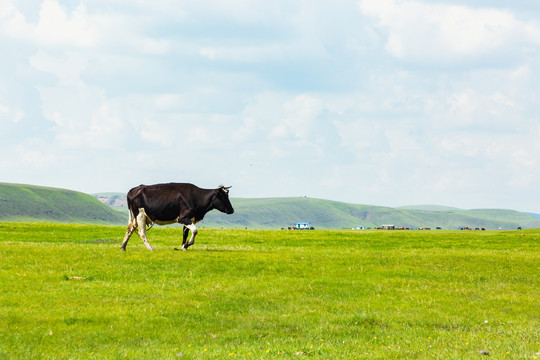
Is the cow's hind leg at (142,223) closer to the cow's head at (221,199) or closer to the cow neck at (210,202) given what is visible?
the cow neck at (210,202)

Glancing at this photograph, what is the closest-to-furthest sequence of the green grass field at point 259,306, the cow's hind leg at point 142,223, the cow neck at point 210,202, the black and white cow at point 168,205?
1. the green grass field at point 259,306
2. the black and white cow at point 168,205
3. the cow's hind leg at point 142,223
4. the cow neck at point 210,202

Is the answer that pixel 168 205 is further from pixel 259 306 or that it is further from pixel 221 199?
pixel 259 306

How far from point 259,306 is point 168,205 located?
1301cm

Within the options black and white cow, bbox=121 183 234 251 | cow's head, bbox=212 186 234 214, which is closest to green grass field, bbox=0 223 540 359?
black and white cow, bbox=121 183 234 251

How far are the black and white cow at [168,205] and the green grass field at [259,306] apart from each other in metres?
2.03

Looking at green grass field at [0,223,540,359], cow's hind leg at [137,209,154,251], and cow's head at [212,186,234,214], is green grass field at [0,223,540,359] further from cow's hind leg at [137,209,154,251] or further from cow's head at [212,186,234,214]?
cow's head at [212,186,234,214]

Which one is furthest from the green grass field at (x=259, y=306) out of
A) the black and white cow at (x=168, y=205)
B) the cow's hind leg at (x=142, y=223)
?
the black and white cow at (x=168, y=205)

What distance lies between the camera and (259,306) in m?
19.3

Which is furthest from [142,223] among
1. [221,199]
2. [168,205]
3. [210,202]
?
[221,199]

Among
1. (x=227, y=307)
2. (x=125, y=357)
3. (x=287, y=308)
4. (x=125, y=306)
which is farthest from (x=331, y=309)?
(x=125, y=357)

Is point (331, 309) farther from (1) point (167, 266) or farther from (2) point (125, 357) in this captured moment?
(1) point (167, 266)

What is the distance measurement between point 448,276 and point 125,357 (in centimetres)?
1831

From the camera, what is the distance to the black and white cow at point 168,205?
30750 millimetres

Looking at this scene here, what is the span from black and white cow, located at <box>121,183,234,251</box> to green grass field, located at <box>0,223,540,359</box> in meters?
2.03
